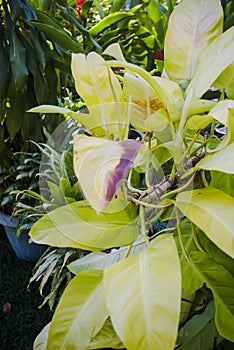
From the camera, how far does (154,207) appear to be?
1.38 ft

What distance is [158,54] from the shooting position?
1.66 metres

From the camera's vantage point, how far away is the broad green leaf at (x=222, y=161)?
34 cm

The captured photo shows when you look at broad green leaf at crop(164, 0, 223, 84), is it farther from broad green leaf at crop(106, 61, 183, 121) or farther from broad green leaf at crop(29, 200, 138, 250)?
broad green leaf at crop(29, 200, 138, 250)

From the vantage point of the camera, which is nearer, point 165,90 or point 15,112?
point 165,90

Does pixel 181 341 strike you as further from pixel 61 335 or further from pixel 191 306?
pixel 61 335

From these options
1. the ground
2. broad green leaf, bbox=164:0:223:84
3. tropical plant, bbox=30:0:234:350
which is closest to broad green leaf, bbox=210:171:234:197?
tropical plant, bbox=30:0:234:350

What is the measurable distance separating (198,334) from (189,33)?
0.35m

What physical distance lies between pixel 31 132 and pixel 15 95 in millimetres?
165

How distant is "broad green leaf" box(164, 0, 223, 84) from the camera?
473 mm

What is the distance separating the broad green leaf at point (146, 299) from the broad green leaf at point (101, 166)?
2.6 inches

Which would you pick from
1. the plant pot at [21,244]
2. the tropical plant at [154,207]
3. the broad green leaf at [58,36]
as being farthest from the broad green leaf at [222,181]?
the plant pot at [21,244]

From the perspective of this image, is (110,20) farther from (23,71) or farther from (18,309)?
(18,309)

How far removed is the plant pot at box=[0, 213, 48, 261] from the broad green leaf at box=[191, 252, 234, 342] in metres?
1.30

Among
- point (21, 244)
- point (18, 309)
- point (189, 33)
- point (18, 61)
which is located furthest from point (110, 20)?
point (189, 33)
